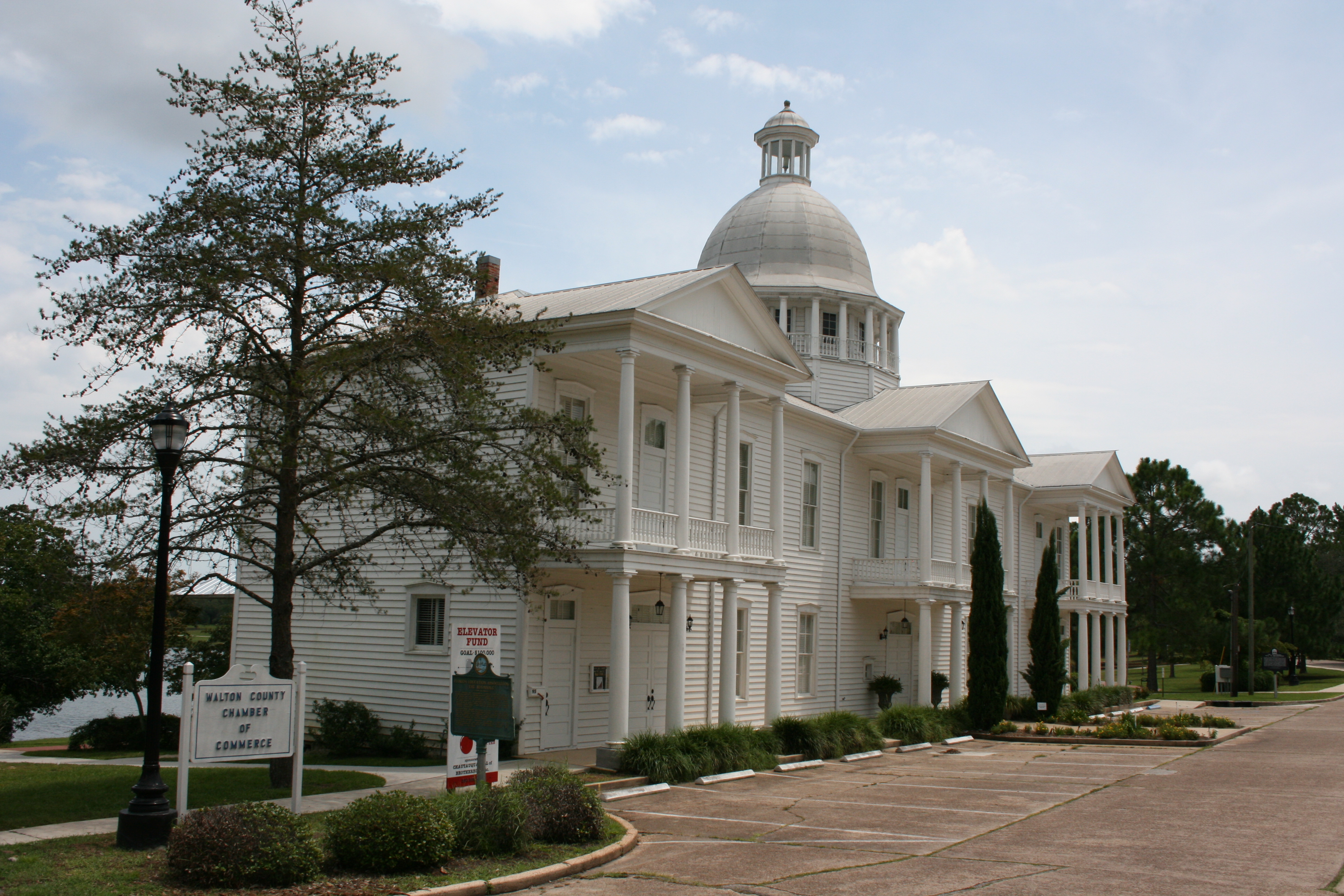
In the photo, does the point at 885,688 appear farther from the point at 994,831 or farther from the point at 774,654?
the point at 994,831

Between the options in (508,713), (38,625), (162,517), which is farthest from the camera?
(38,625)

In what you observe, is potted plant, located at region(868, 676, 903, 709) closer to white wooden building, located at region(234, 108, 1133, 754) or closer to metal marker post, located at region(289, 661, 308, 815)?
white wooden building, located at region(234, 108, 1133, 754)

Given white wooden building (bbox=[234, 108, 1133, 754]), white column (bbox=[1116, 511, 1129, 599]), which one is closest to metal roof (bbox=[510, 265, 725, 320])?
white wooden building (bbox=[234, 108, 1133, 754])

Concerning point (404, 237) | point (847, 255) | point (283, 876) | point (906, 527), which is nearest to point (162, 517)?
point (283, 876)

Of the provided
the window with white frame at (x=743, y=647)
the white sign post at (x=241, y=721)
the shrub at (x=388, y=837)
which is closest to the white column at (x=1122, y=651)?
the window with white frame at (x=743, y=647)

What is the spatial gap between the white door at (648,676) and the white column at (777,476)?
2.29 meters

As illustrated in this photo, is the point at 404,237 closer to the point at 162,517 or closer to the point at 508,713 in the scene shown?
the point at 162,517

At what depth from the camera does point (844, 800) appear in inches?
642

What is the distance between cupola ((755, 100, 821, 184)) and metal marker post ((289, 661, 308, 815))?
30149mm

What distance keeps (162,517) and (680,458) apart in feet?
34.3

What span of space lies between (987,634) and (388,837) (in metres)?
21.1

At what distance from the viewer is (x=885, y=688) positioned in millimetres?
30844

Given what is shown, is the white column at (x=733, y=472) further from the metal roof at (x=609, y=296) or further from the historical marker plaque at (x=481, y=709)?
the historical marker plaque at (x=481, y=709)

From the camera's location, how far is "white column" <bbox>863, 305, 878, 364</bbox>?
115 ft
